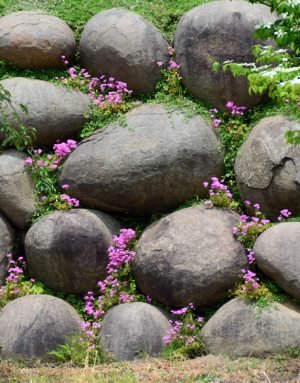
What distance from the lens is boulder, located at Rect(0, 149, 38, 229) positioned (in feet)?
22.1

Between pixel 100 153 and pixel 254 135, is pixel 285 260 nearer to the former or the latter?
pixel 254 135

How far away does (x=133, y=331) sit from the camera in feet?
18.5

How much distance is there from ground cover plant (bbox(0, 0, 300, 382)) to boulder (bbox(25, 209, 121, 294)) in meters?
0.16

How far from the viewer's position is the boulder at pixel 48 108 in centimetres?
698

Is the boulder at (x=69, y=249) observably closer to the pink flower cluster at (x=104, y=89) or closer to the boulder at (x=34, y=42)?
the pink flower cluster at (x=104, y=89)

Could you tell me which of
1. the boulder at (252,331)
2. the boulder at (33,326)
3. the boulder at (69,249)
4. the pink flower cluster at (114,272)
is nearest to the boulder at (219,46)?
the pink flower cluster at (114,272)

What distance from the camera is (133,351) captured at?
18.2 ft

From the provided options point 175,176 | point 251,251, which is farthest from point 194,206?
point 251,251

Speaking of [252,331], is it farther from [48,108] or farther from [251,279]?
[48,108]

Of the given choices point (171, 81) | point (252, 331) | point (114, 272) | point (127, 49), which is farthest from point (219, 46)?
point (252, 331)

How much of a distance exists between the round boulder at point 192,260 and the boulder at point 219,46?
6.18 feet

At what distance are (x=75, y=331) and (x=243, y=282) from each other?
7.15 feet

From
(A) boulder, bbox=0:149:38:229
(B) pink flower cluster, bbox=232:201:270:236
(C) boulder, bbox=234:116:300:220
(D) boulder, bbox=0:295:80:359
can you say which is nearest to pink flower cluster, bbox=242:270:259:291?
(B) pink flower cluster, bbox=232:201:270:236

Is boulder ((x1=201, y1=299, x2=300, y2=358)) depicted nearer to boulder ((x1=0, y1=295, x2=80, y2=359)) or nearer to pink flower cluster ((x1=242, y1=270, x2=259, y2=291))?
pink flower cluster ((x1=242, y1=270, x2=259, y2=291))
